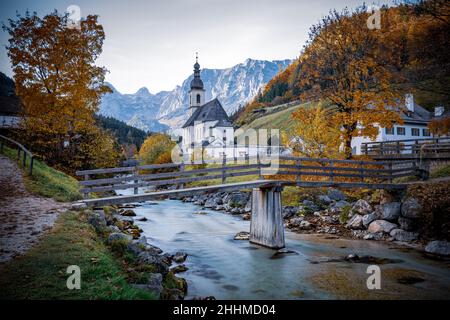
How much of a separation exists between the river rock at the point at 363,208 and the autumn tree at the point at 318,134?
18.3ft

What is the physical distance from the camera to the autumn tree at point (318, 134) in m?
23.3

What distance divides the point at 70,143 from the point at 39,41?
7.88m

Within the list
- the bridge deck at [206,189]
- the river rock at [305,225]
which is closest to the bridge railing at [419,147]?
the bridge deck at [206,189]

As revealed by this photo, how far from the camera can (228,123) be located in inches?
3118

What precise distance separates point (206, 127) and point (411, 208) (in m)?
69.1

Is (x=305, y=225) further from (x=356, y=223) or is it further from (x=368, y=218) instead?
(x=368, y=218)

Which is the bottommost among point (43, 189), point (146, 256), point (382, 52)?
point (146, 256)

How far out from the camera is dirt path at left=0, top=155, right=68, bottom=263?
772cm

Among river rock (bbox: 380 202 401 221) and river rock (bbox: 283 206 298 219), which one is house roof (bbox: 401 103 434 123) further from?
river rock (bbox: 380 202 401 221)

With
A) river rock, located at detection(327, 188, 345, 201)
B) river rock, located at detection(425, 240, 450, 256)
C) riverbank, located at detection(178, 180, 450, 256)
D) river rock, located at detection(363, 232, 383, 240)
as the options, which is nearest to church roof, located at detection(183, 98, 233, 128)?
river rock, located at detection(327, 188, 345, 201)

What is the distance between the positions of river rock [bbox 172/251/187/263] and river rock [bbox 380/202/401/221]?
11.2 m

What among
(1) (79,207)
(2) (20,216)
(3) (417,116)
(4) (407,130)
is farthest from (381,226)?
(3) (417,116)
